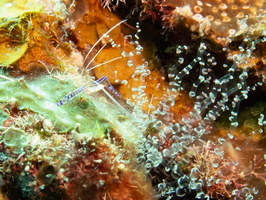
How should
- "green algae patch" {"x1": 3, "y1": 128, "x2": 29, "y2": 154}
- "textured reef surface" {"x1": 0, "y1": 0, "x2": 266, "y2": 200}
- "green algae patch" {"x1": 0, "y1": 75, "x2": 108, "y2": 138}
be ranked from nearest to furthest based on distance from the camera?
"green algae patch" {"x1": 3, "y1": 128, "x2": 29, "y2": 154} → "textured reef surface" {"x1": 0, "y1": 0, "x2": 266, "y2": 200} → "green algae patch" {"x1": 0, "y1": 75, "x2": 108, "y2": 138}

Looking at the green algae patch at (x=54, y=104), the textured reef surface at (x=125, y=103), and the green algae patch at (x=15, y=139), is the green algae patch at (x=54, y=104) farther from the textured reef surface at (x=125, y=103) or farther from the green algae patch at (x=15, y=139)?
the green algae patch at (x=15, y=139)

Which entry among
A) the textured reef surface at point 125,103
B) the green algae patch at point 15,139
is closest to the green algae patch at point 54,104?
the textured reef surface at point 125,103

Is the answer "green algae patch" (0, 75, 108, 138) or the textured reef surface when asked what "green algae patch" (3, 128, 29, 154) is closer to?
the textured reef surface

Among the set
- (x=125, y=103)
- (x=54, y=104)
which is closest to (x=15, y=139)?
(x=54, y=104)

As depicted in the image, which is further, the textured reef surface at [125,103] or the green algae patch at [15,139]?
the textured reef surface at [125,103]

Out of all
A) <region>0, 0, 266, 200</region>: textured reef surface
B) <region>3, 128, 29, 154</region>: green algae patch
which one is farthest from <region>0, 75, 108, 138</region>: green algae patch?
<region>3, 128, 29, 154</region>: green algae patch

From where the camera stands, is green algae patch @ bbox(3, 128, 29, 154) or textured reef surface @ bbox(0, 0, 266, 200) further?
textured reef surface @ bbox(0, 0, 266, 200)
